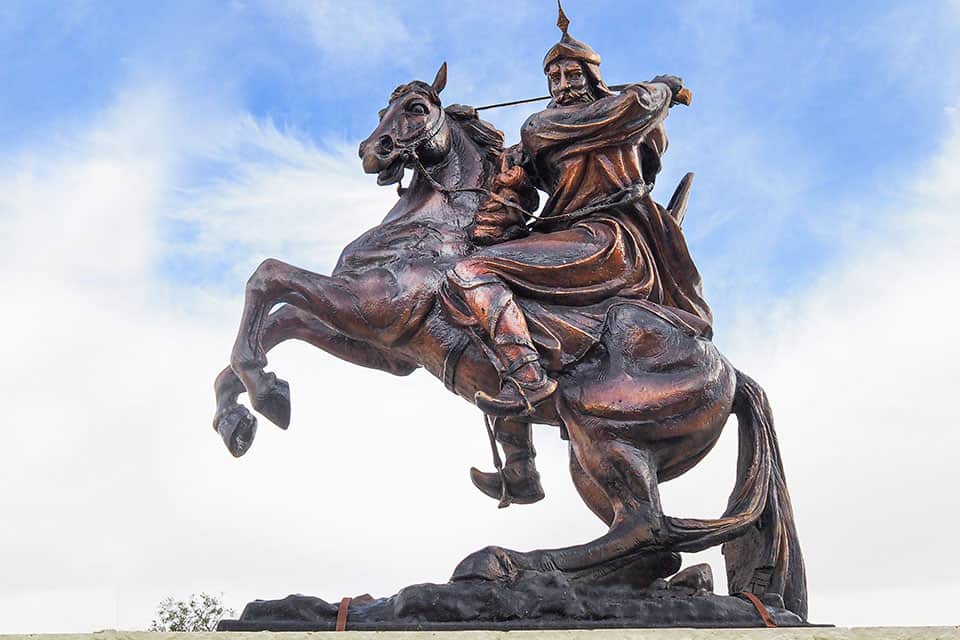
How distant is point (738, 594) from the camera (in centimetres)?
341

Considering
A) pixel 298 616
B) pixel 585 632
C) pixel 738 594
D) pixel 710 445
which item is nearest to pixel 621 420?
pixel 710 445

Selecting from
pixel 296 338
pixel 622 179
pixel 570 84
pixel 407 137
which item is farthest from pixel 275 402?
pixel 570 84

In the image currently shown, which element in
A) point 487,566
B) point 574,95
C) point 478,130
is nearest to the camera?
point 487,566

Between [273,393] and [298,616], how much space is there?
37.6 inches

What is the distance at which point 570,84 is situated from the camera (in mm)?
4008

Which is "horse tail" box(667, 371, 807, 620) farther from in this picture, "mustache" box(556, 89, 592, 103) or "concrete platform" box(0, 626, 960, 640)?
"mustache" box(556, 89, 592, 103)

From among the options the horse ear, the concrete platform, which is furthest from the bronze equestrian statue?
the concrete platform

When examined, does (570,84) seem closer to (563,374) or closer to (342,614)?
(563,374)

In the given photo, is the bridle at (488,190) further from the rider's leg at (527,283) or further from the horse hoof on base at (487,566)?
the horse hoof on base at (487,566)

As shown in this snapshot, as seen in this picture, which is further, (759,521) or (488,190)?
(488,190)

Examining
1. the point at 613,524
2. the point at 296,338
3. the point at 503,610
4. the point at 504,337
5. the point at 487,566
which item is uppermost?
the point at 296,338

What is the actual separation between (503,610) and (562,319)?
3.28ft

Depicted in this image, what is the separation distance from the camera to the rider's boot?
13.3 feet

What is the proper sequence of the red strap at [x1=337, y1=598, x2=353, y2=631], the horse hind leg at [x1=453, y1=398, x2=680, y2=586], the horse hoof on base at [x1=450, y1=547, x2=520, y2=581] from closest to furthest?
the red strap at [x1=337, y1=598, x2=353, y2=631] → the horse hoof on base at [x1=450, y1=547, x2=520, y2=581] → the horse hind leg at [x1=453, y1=398, x2=680, y2=586]
